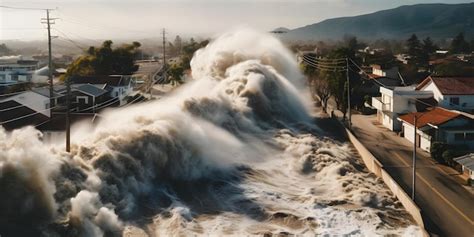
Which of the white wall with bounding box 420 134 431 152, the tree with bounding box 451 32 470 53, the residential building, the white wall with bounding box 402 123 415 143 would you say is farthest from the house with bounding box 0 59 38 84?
the tree with bounding box 451 32 470 53

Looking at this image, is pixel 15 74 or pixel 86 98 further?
pixel 15 74

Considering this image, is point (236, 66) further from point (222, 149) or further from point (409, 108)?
point (222, 149)

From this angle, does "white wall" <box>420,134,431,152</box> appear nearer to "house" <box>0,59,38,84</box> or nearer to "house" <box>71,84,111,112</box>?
"house" <box>71,84,111,112</box>

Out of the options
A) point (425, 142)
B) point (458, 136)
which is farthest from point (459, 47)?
point (458, 136)

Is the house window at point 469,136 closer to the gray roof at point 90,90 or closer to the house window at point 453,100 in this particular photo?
the house window at point 453,100

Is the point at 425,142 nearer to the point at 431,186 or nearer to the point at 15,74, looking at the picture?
the point at 431,186

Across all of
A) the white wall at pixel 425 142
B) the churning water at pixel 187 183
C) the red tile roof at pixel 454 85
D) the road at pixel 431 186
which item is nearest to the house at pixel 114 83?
the churning water at pixel 187 183
